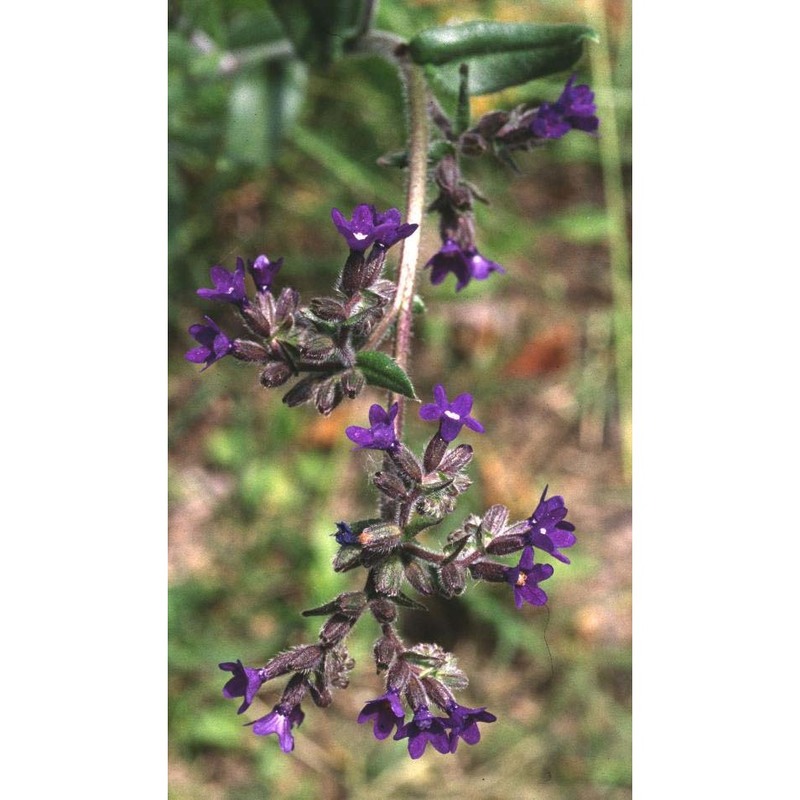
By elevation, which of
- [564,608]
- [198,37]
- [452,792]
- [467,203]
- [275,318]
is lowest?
[452,792]

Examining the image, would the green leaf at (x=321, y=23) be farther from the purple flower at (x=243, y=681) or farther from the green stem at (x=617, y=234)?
the purple flower at (x=243, y=681)

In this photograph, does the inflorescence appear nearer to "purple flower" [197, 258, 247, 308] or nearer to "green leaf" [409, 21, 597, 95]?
"purple flower" [197, 258, 247, 308]

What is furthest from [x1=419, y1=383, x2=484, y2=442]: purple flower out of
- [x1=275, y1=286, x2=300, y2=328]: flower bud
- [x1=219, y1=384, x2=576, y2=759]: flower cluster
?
[x1=275, y1=286, x2=300, y2=328]: flower bud

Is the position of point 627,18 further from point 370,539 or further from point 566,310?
point 370,539

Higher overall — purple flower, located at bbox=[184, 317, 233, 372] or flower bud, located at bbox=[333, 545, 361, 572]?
purple flower, located at bbox=[184, 317, 233, 372]

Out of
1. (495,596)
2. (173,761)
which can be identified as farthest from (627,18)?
(173,761)

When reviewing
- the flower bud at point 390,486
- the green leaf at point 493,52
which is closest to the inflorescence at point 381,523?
the flower bud at point 390,486
